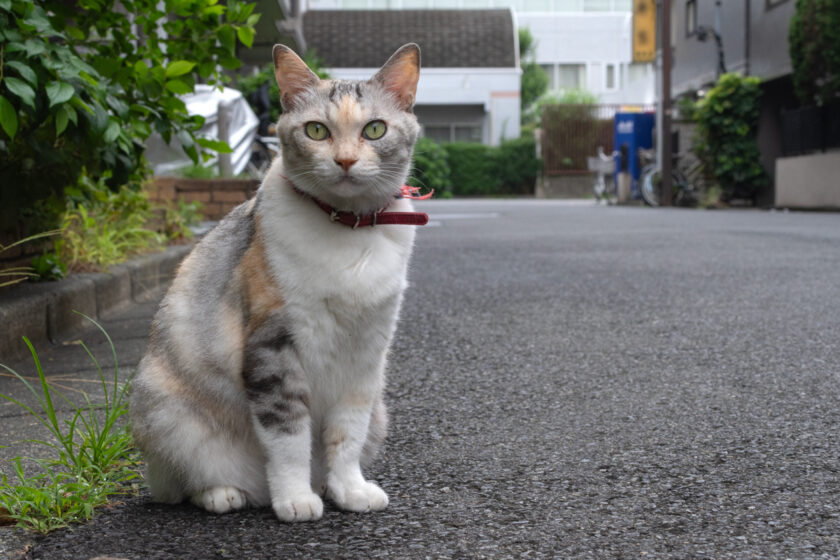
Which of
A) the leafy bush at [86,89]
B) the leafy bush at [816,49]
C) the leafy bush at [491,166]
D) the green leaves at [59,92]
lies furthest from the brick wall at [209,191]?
the leafy bush at [491,166]

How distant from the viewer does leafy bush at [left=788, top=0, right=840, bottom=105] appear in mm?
12852

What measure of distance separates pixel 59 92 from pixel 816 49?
12957mm

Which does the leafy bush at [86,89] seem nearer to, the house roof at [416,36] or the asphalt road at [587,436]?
the asphalt road at [587,436]

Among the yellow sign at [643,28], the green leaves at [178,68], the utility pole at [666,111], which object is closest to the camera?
the green leaves at [178,68]

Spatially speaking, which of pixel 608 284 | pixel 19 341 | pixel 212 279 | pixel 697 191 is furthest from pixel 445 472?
pixel 697 191

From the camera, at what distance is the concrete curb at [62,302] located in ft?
10.6

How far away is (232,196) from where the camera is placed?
745 cm

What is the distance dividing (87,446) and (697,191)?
666 inches

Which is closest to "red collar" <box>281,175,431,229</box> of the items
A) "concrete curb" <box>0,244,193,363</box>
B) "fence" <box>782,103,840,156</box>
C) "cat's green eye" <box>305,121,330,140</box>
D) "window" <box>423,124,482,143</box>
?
"cat's green eye" <box>305,121,330,140</box>

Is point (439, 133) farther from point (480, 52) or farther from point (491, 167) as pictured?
point (491, 167)

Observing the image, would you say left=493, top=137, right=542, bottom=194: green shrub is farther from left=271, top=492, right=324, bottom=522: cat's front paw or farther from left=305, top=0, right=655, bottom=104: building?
left=271, top=492, right=324, bottom=522: cat's front paw

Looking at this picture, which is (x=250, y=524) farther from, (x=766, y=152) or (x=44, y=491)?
(x=766, y=152)

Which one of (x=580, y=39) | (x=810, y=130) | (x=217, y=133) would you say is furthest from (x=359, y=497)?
(x=580, y=39)

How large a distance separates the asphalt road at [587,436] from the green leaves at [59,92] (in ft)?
3.38
